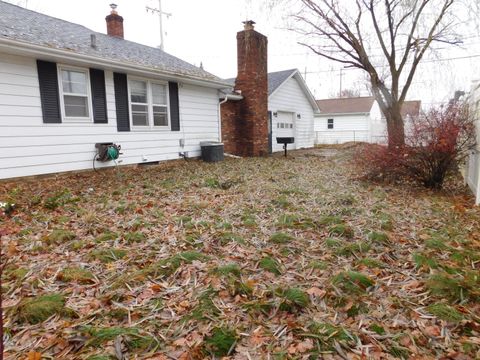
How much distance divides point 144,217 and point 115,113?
16.3ft

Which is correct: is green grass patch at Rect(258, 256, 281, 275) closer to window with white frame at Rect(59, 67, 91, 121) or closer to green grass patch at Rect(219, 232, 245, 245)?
green grass patch at Rect(219, 232, 245, 245)

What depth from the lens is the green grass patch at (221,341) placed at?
6.65 ft

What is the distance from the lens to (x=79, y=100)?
26.0 ft

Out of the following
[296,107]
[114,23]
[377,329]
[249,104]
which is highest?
[114,23]

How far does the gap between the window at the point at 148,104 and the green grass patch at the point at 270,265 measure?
720 cm

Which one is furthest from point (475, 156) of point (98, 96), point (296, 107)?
point (296, 107)

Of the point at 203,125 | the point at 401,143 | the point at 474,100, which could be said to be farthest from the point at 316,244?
the point at 203,125

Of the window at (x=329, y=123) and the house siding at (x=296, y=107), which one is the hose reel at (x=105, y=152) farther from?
the window at (x=329, y=123)

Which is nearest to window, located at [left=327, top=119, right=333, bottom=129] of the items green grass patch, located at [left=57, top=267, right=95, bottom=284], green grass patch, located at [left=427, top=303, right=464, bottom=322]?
green grass patch, located at [left=427, top=303, right=464, bottom=322]

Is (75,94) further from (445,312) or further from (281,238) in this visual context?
(445,312)

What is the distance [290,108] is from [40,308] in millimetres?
16337

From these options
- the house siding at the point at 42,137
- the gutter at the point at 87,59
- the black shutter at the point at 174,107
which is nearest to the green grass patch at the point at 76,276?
the house siding at the point at 42,137

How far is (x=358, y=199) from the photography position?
18.5 ft

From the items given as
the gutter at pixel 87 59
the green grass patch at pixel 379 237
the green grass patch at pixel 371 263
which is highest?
the gutter at pixel 87 59
